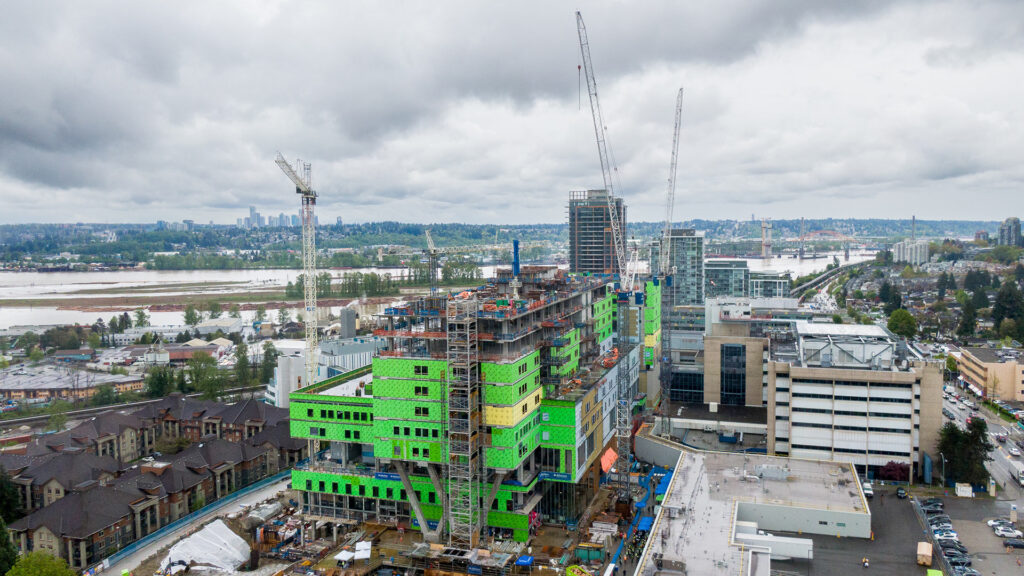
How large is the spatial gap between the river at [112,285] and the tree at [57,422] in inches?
2035

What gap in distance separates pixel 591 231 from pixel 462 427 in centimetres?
5931

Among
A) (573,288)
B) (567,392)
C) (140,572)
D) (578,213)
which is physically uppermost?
(578,213)

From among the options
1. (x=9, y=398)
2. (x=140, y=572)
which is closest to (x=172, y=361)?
(x=9, y=398)

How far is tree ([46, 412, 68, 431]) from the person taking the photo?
45.7m

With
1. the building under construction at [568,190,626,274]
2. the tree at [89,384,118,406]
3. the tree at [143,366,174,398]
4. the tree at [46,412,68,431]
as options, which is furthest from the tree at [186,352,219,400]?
the building under construction at [568,190,626,274]

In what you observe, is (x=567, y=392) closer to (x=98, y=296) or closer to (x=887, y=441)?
(x=887, y=441)

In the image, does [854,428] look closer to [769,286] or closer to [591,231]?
[591,231]

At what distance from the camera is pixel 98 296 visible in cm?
12081

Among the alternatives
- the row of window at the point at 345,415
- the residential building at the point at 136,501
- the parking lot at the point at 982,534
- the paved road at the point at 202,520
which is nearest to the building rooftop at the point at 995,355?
the parking lot at the point at 982,534

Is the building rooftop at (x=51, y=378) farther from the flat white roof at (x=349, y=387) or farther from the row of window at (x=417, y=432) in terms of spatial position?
the row of window at (x=417, y=432)

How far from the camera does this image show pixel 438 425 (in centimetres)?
2692

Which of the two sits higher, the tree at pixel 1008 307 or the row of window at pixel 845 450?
the tree at pixel 1008 307

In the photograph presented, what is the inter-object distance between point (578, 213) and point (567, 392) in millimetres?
53885

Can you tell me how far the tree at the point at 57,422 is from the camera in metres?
45.7
